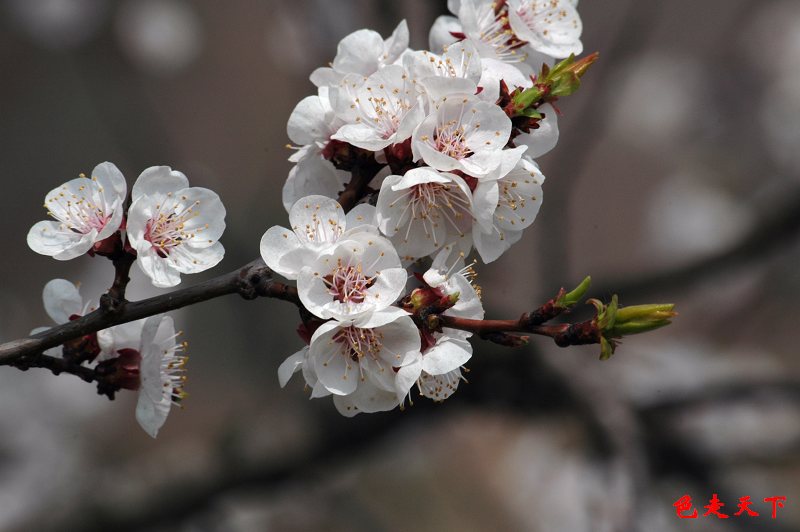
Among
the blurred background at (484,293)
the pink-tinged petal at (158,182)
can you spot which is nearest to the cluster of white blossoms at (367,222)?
the pink-tinged petal at (158,182)

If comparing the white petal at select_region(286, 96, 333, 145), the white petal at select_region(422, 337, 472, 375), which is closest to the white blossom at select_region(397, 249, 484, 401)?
the white petal at select_region(422, 337, 472, 375)

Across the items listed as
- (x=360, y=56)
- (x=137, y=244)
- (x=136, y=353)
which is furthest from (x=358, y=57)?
(x=136, y=353)

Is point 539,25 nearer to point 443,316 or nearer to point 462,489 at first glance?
point 443,316

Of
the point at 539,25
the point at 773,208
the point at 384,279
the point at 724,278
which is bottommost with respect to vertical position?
the point at 724,278

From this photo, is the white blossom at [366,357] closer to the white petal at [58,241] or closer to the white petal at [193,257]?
the white petal at [193,257]

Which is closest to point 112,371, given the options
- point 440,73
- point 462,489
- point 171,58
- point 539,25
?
point 440,73

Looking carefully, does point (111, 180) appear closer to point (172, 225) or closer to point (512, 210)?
point (172, 225)

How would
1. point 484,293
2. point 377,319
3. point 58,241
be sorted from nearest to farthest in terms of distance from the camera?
point 377,319
point 58,241
point 484,293
